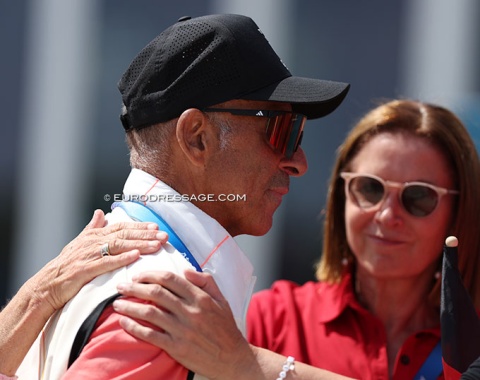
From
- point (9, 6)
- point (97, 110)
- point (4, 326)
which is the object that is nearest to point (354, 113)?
point (97, 110)

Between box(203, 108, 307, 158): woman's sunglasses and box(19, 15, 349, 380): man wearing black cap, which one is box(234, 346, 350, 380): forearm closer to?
box(19, 15, 349, 380): man wearing black cap

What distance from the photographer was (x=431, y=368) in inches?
102

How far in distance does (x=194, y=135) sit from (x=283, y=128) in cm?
25

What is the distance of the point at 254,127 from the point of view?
2.08m

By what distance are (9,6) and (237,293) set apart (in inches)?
188

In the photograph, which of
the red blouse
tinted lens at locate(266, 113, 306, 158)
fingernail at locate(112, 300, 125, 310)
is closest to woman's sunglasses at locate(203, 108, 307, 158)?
tinted lens at locate(266, 113, 306, 158)

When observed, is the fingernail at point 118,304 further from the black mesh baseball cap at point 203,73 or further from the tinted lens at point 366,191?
→ the tinted lens at point 366,191

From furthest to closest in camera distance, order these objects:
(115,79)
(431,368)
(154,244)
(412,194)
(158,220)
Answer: (115,79) → (412,194) → (431,368) → (158,220) → (154,244)

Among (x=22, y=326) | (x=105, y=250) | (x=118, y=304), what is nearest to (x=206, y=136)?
(x=105, y=250)

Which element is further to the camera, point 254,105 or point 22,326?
point 254,105

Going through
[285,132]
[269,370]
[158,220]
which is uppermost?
[285,132]

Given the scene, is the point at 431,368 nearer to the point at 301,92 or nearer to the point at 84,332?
the point at 301,92

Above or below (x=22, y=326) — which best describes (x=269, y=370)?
below

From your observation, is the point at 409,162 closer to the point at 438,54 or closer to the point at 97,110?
the point at 438,54
